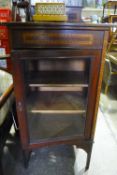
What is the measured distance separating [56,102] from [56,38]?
1.78 ft

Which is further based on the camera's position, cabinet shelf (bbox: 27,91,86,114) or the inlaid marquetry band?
cabinet shelf (bbox: 27,91,86,114)

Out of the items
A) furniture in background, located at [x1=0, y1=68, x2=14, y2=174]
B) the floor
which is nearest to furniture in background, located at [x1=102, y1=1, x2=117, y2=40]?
the floor

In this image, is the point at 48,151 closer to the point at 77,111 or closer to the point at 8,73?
the point at 77,111

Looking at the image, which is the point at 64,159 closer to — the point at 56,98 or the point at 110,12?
the point at 56,98

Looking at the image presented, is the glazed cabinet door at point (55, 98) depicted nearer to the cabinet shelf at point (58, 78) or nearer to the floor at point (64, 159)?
the cabinet shelf at point (58, 78)

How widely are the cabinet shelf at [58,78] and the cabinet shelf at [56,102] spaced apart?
0.13m

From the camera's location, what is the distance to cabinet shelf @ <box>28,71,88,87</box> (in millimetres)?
1058

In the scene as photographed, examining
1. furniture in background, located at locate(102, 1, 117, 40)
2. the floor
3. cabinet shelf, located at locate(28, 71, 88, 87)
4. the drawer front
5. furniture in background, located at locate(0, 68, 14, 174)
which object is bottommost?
the floor

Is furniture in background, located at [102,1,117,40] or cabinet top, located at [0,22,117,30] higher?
furniture in background, located at [102,1,117,40]

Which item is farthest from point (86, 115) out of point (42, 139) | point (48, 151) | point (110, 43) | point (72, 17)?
point (110, 43)

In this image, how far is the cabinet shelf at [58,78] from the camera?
106 centimetres

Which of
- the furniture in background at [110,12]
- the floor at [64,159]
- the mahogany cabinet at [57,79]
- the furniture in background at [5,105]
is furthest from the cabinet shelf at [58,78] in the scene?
the furniture in background at [110,12]

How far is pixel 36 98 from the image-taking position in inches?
47.4

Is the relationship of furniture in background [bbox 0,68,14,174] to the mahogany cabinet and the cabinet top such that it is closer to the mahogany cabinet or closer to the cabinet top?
the mahogany cabinet
